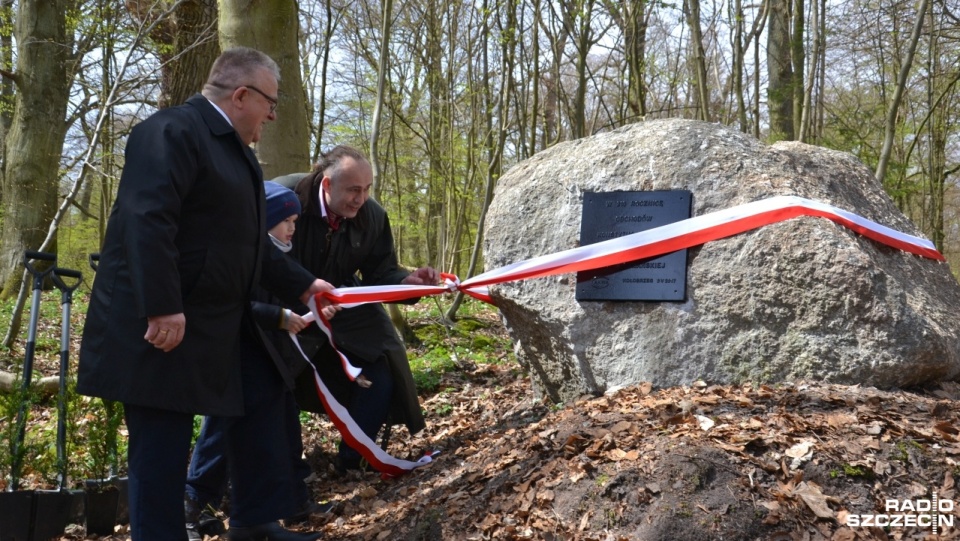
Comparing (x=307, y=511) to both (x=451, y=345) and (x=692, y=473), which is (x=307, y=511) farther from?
(x=451, y=345)

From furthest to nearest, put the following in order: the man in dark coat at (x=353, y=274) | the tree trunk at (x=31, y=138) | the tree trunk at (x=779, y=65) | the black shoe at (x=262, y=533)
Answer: the tree trunk at (x=31, y=138) < the tree trunk at (x=779, y=65) < the man in dark coat at (x=353, y=274) < the black shoe at (x=262, y=533)

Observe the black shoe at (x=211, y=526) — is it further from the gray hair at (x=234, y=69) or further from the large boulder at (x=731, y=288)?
the gray hair at (x=234, y=69)

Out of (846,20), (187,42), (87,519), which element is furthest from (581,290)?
(846,20)

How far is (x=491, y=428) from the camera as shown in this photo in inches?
190

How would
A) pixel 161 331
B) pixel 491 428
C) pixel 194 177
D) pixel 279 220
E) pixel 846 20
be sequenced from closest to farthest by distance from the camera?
1. pixel 161 331
2. pixel 194 177
3. pixel 279 220
4. pixel 491 428
5. pixel 846 20

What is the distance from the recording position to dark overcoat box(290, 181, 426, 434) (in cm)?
444

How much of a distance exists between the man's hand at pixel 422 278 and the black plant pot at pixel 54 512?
2.08m

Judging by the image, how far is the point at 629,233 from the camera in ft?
14.3

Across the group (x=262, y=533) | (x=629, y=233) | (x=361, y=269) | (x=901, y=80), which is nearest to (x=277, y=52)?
(x=361, y=269)

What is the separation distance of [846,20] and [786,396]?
8.26 meters

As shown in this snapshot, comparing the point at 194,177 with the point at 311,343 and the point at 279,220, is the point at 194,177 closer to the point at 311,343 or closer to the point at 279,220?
the point at 279,220

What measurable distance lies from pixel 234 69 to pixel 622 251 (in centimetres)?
226

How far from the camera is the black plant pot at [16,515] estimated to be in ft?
12.0

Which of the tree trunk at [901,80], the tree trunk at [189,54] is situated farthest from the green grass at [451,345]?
the tree trunk at [901,80]
